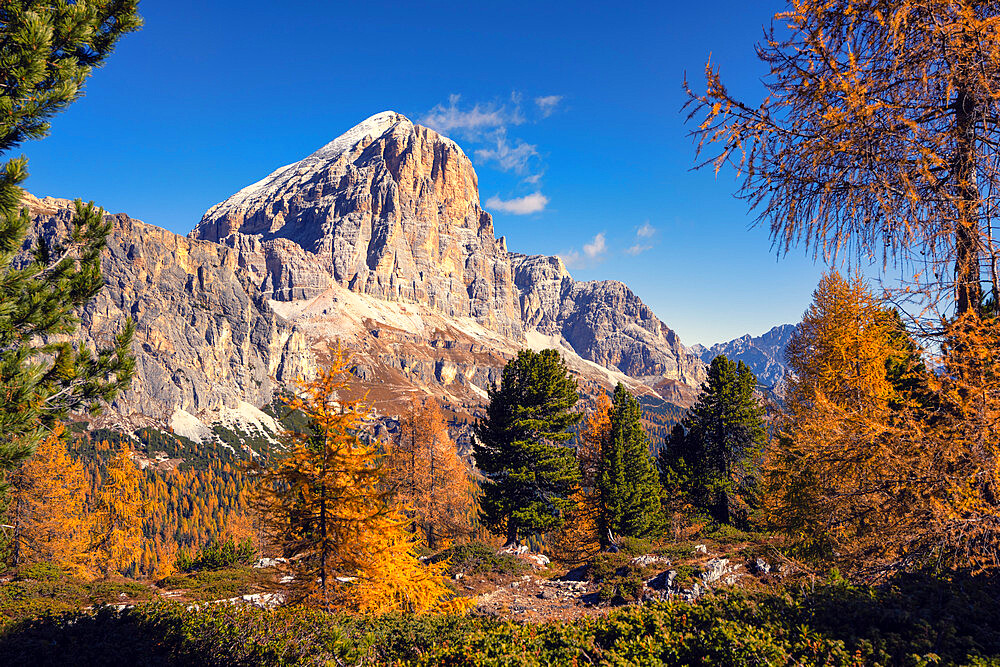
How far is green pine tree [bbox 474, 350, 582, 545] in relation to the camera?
24031 millimetres

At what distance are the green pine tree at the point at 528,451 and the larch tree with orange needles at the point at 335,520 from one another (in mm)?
13032

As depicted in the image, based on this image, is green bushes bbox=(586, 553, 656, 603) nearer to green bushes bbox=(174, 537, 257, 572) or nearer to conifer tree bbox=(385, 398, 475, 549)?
conifer tree bbox=(385, 398, 475, 549)

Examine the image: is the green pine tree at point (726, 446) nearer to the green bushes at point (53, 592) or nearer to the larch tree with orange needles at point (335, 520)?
the larch tree with orange needles at point (335, 520)

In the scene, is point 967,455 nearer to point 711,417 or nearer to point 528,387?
point 528,387

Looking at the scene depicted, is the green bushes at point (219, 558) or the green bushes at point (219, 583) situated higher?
the green bushes at point (219, 583)

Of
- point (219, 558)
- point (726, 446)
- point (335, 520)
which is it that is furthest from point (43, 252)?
point (726, 446)

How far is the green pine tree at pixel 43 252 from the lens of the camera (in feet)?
18.4

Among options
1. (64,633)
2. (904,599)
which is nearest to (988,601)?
(904,599)

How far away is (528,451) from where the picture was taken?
24.1 metres

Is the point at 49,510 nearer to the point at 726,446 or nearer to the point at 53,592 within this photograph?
the point at 53,592

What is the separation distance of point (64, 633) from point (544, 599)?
14.4 metres

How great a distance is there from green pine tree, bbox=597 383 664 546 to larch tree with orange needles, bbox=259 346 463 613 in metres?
19.1

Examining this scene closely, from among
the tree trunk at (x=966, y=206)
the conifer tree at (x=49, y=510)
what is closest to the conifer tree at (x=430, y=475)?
the conifer tree at (x=49, y=510)

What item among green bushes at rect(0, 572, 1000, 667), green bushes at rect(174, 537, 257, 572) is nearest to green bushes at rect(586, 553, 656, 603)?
green bushes at rect(0, 572, 1000, 667)
